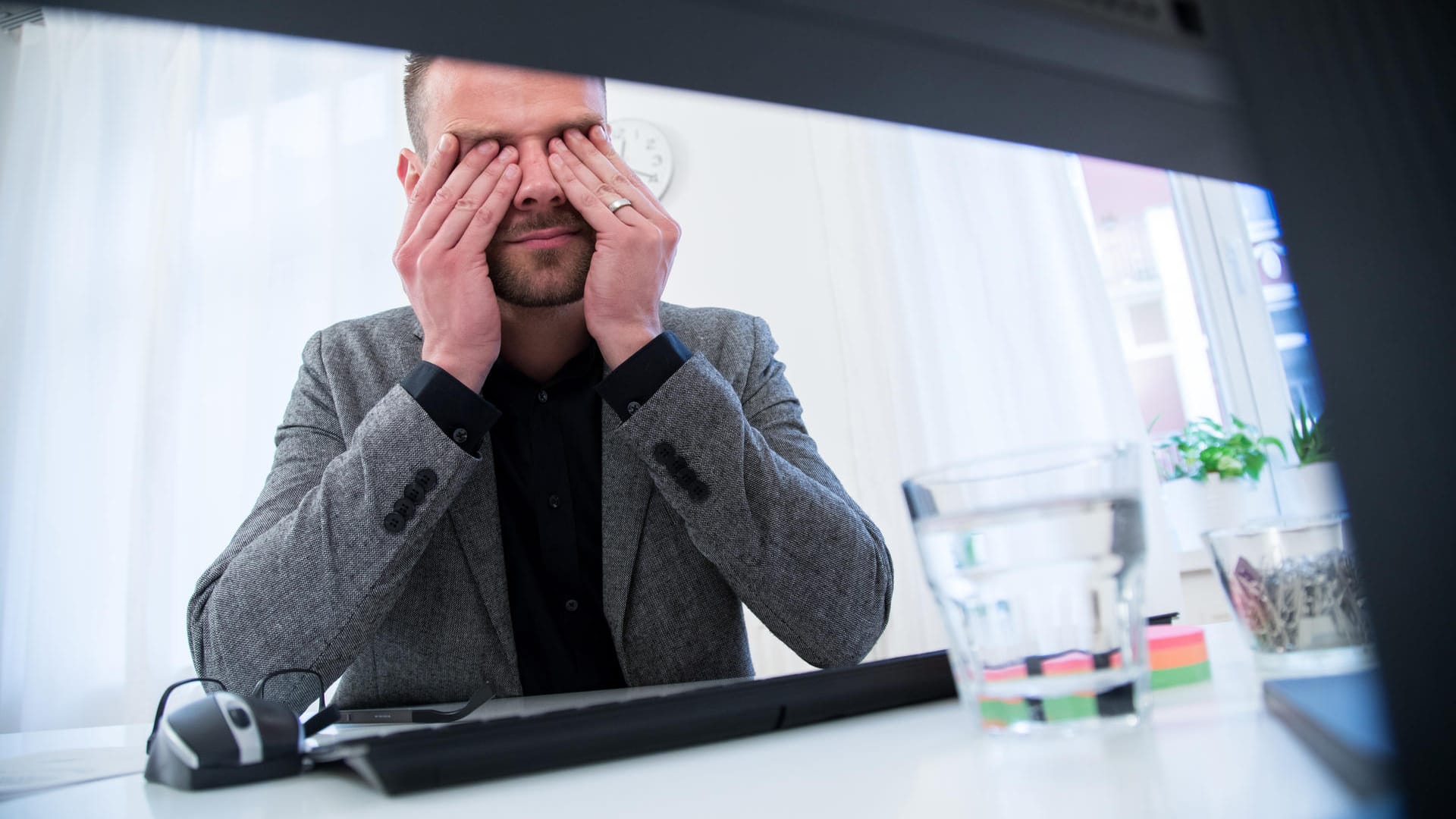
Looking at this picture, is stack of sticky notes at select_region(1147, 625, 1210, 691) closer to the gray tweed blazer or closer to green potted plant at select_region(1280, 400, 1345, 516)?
the gray tweed blazer

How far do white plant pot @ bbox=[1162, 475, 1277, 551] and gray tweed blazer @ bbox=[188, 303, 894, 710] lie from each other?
5.09 ft

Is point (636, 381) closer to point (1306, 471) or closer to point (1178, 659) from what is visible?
point (1178, 659)

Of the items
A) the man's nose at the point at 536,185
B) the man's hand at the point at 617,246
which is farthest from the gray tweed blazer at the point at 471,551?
the man's nose at the point at 536,185

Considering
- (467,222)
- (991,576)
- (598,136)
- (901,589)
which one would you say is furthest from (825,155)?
(991,576)

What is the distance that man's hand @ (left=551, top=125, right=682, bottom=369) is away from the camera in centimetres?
103

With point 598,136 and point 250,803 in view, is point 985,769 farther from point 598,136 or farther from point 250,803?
point 598,136

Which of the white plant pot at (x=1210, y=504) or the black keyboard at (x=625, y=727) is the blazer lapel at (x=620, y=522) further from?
the white plant pot at (x=1210, y=504)

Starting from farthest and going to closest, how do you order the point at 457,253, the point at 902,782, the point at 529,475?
1. the point at 529,475
2. the point at 457,253
3. the point at 902,782

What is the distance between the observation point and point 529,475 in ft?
3.79

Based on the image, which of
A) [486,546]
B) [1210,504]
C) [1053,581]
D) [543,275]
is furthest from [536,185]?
[1210,504]

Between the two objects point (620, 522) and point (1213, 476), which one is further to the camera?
point (1213, 476)

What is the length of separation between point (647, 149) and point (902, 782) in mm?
2690

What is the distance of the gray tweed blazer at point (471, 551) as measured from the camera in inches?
34.7

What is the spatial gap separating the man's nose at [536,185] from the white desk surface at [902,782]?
740 millimetres
